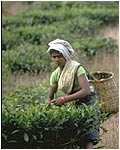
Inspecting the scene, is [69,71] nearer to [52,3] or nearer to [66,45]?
[66,45]

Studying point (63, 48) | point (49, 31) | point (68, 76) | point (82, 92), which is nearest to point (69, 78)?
point (68, 76)

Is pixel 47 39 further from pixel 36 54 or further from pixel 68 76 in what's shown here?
pixel 68 76

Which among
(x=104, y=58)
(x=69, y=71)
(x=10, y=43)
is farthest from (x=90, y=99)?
(x=10, y=43)

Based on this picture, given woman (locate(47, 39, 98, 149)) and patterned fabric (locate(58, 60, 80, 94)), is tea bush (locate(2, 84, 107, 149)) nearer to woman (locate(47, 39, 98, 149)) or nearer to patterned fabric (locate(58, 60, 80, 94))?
woman (locate(47, 39, 98, 149))

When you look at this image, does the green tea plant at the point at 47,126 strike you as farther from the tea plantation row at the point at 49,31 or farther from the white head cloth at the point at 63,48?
the tea plantation row at the point at 49,31

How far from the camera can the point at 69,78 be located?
5.83 metres

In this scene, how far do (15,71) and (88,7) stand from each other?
31.2 feet

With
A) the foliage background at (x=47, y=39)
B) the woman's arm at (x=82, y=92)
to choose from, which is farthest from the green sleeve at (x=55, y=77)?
the foliage background at (x=47, y=39)

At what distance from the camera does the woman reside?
573 cm

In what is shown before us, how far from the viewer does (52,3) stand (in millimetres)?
20391

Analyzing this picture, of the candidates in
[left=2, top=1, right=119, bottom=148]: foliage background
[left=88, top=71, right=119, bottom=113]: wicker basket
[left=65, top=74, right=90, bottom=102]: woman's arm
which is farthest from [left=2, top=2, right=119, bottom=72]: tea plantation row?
[left=65, top=74, right=90, bottom=102]: woman's arm

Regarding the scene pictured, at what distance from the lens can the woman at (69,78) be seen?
5.73 metres

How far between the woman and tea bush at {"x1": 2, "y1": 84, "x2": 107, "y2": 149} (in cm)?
10

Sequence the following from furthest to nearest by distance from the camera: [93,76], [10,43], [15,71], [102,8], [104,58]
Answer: [102,8], [10,43], [104,58], [15,71], [93,76]
